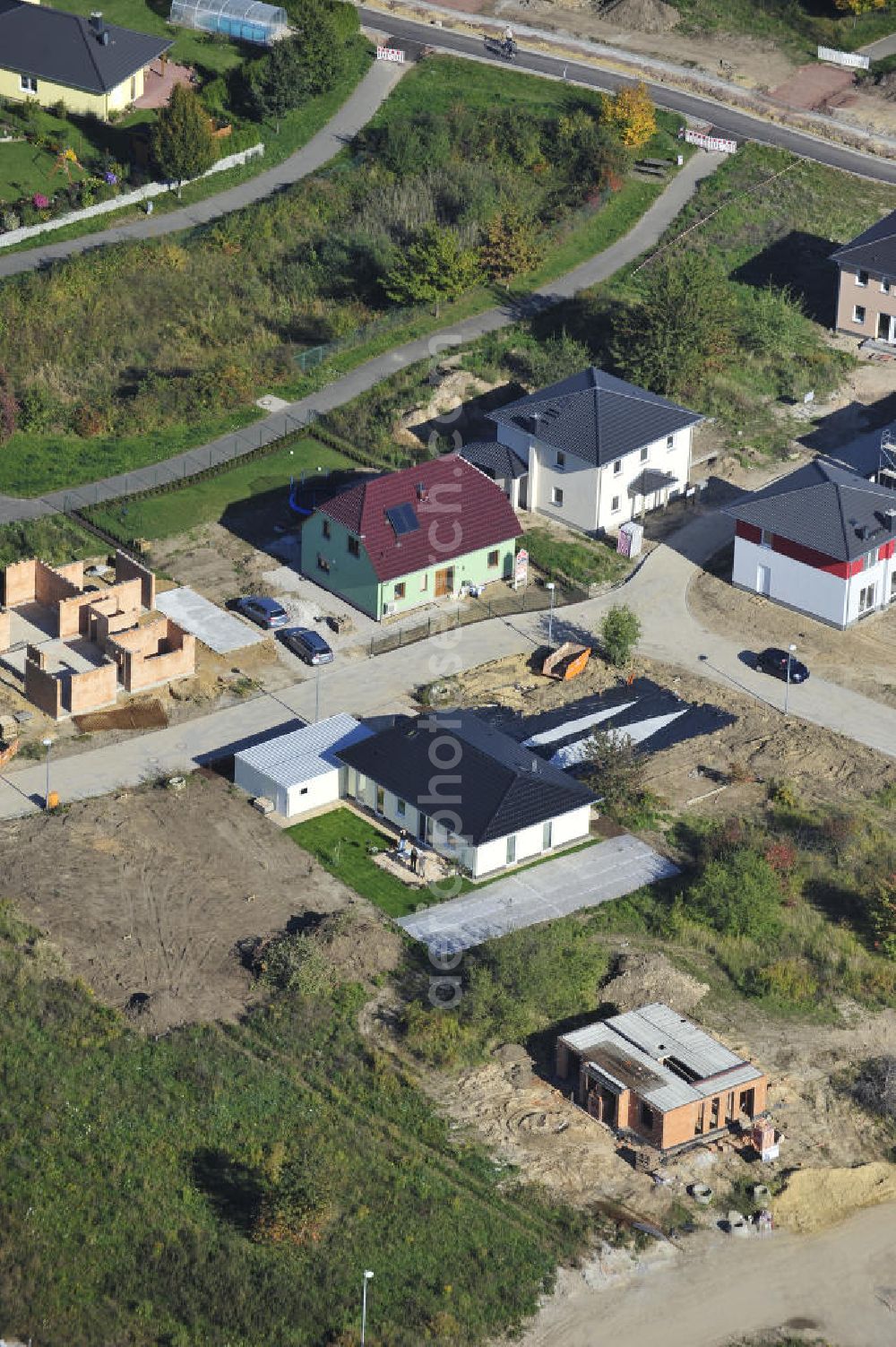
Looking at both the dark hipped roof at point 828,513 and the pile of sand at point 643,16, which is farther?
the pile of sand at point 643,16

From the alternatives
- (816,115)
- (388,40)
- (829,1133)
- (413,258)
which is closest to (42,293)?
(413,258)

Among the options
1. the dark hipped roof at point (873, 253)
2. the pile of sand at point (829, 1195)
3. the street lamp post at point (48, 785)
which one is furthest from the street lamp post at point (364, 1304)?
the dark hipped roof at point (873, 253)

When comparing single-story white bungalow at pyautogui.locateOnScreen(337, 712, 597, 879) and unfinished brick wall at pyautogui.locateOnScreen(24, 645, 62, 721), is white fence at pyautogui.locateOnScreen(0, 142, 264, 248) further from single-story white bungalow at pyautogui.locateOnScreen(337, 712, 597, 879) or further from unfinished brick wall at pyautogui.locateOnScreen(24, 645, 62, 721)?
single-story white bungalow at pyautogui.locateOnScreen(337, 712, 597, 879)

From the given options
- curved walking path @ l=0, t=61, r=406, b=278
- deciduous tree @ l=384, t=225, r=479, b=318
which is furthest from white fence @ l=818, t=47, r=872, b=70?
deciduous tree @ l=384, t=225, r=479, b=318

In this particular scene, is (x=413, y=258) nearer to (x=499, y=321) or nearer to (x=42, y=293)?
(x=499, y=321)

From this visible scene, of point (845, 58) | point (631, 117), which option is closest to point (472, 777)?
point (631, 117)

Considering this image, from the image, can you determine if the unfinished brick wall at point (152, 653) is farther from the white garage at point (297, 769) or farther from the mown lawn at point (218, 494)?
the mown lawn at point (218, 494)
